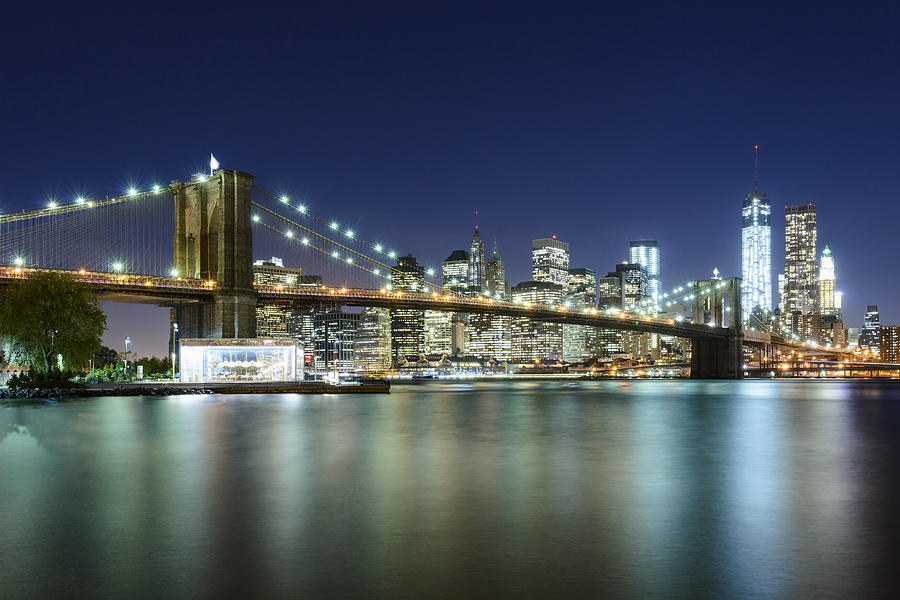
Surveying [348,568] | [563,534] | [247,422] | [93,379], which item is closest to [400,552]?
[348,568]

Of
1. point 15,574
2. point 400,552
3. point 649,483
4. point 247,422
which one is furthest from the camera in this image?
point 247,422

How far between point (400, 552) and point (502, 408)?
37.1m

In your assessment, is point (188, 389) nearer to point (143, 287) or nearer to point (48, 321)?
point (48, 321)

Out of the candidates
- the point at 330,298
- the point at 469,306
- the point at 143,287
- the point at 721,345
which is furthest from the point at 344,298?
the point at 721,345

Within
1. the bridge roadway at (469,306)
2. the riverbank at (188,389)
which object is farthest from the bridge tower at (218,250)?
the riverbank at (188,389)

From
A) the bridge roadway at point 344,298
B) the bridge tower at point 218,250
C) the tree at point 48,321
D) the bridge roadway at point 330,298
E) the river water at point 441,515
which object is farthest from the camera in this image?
the bridge tower at point 218,250

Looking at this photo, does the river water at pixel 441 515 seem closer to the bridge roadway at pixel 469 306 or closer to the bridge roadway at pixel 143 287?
the bridge roadway at pixel 143 287

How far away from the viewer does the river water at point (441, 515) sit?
8.68m

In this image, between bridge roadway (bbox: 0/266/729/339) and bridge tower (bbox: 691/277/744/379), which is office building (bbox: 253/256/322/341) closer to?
bridge roadway (bbox: 0/266/729/339)

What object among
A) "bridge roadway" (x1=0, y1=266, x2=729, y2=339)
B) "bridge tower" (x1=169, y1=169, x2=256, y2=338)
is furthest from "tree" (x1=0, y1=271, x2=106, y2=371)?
"bridge tower" (x1=169, y1=169, x2=256, y2=338)

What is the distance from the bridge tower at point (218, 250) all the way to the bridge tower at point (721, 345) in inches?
2983

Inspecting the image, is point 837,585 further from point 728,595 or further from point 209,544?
point 209,544

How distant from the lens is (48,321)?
174 ft

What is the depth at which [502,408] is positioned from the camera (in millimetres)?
46688
